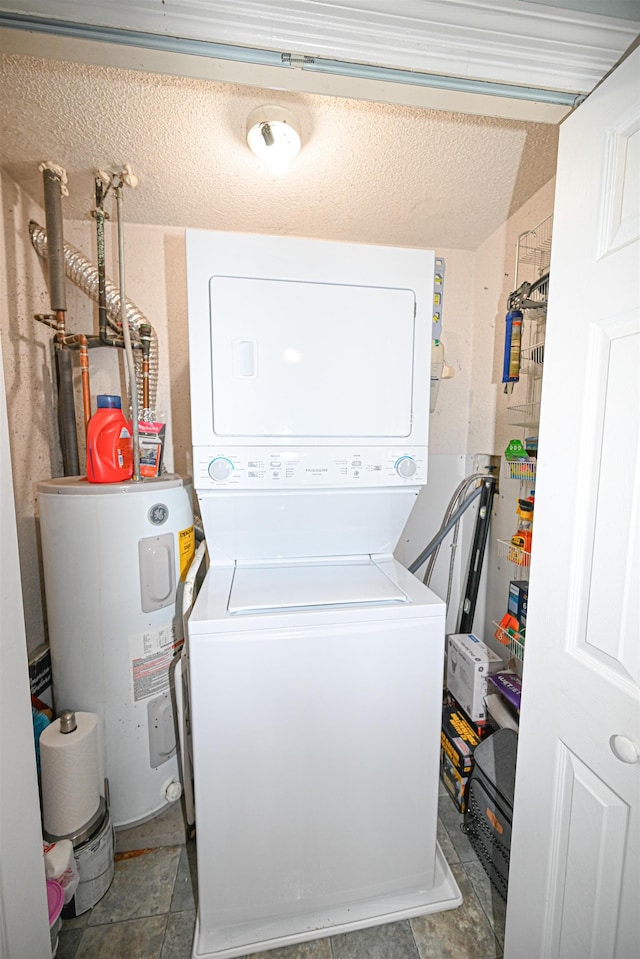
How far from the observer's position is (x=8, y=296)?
1.58 meters

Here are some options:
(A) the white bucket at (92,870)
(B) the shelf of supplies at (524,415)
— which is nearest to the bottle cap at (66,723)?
(A) the white bucket at (92,870)

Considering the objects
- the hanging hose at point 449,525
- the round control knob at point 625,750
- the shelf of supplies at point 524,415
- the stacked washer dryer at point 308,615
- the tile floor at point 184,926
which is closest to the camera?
the round control knob at point 625,750

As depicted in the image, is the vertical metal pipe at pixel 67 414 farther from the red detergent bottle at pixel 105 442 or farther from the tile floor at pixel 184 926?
the tile floor at pixel 184 926

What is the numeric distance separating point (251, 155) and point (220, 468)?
4.21 feet

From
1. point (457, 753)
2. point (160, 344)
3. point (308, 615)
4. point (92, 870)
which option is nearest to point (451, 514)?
point (457, 753)

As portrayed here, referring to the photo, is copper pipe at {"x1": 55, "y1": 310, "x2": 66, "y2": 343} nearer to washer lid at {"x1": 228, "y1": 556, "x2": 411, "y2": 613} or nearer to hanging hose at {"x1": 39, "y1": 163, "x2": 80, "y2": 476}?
hanging hose at {"x1": 39, "y1": 163, "x2": 80, "y2": 476}

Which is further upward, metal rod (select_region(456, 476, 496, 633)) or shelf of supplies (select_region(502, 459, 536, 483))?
shelf of supplies (select_region(502, 459, 536, 483))

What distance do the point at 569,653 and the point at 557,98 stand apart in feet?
3.81

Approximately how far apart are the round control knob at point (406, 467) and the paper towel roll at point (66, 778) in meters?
1.45

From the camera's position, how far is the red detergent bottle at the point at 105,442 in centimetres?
140

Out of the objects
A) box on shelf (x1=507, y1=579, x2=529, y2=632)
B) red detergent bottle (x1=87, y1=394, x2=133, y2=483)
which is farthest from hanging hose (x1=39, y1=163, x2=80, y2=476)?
box on shelf (x1=507, y1=579, x2=529, y2=632)

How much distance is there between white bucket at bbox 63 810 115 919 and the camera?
1.29 metres

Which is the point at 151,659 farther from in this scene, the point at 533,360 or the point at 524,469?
the point at 533,360

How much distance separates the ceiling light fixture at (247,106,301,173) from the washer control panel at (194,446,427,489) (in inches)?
44.5
